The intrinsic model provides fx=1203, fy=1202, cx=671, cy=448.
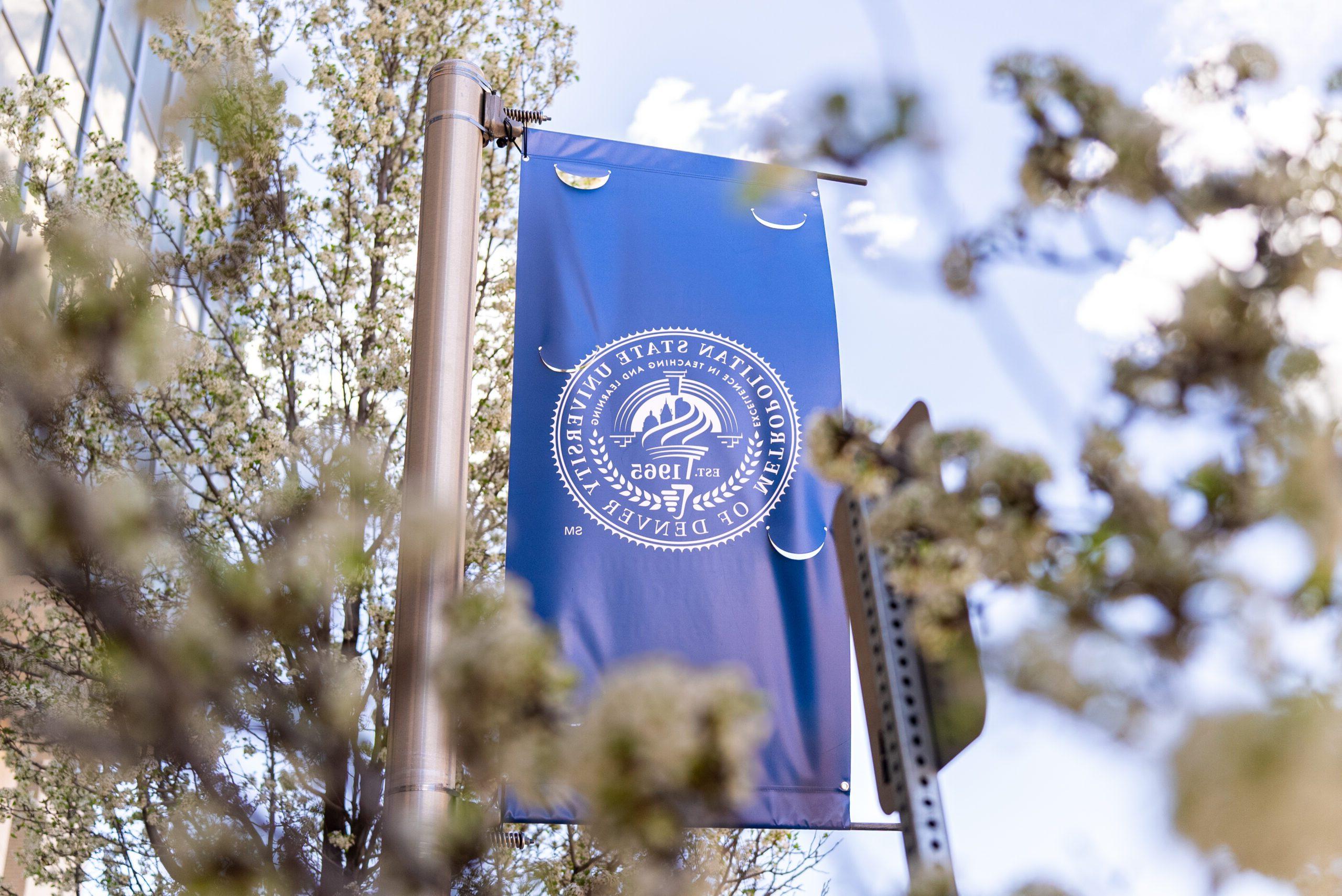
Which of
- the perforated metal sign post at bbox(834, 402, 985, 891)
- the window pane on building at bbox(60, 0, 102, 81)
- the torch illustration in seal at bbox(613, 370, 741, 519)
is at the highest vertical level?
the window pane on building at bbox(60, 0, 102, 81)

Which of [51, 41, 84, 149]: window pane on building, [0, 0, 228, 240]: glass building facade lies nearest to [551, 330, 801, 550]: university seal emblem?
[0, 0, 228, 240]: glass building facade

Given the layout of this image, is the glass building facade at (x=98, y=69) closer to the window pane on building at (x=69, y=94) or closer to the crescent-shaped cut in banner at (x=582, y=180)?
the window pane on building at (x=69, y=94)

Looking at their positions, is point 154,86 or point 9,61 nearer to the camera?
point 9,61

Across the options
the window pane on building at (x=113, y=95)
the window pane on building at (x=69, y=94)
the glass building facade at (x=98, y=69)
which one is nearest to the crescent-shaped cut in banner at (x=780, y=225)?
the glass building facade at (x=98, y=69)

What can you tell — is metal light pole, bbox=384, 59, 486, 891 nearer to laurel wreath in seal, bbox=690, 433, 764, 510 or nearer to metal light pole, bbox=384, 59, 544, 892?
metal light pole, bbox=384, 59, 544, 892

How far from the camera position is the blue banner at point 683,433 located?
3.84m

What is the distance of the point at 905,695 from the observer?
183 centimetres

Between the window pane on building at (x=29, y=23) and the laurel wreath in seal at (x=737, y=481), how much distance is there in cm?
973

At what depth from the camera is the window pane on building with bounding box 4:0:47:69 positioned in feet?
35.8

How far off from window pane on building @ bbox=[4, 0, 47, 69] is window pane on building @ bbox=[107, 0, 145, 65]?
2.08 metres

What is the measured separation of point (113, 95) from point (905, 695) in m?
14.5

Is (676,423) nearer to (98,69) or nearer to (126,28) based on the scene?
(98,69)

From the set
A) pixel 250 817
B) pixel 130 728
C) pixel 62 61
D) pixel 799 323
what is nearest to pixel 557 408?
pixel 799 323

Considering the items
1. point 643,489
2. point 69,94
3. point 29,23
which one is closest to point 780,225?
point 643,489
